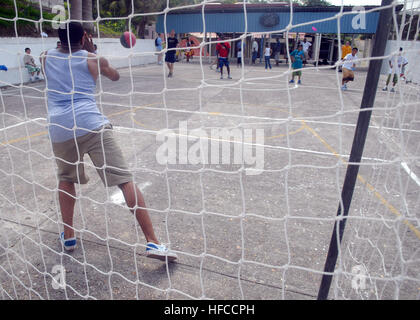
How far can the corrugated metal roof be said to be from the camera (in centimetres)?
2011

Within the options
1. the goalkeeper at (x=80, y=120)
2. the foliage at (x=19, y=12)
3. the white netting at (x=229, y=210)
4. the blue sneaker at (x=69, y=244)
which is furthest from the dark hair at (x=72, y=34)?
the foliage at (x=19, y=12)

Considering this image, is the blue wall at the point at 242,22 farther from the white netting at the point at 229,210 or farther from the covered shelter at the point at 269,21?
the white netting at the point at 229,210

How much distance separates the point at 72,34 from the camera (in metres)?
2.11

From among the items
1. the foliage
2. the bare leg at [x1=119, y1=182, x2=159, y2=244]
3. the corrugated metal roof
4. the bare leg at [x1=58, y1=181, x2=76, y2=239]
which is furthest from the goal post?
the corrugated metal roof

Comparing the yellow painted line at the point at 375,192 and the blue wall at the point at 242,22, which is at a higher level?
the blue wall at the point at 242,22

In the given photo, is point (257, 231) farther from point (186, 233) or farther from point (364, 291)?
point (364, 291)

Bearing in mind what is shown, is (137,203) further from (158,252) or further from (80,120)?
(80,120)

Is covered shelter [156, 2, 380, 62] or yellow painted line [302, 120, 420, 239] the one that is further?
covered shelter [156, 2, 380, 62]

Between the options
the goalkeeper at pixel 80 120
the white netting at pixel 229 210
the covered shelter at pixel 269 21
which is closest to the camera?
the white netting at pixel 229 210

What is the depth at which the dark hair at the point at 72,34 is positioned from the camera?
2.10 meters

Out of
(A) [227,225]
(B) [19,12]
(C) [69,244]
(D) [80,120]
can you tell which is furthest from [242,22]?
(C) [69,244]

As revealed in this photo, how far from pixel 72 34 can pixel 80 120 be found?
1.87 feet

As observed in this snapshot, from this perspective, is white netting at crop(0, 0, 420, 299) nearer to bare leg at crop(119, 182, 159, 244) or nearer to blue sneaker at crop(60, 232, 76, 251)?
blue sneaker at crop(60, 232, 76, 251)

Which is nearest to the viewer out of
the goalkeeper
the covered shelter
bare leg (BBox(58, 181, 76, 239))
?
the goalkeeper
